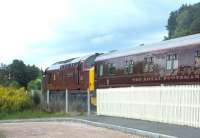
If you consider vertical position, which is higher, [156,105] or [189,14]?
[189,14]

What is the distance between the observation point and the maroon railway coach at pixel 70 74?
39.6m

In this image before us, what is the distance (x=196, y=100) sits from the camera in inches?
757

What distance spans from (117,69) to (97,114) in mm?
3803

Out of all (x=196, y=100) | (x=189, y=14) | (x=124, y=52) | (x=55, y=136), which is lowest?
(x=55, y=136)

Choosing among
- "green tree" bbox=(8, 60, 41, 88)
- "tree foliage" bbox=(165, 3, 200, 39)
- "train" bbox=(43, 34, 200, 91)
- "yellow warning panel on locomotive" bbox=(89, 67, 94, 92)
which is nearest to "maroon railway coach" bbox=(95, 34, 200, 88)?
"train" bbox=(43, 34, 200, 91)

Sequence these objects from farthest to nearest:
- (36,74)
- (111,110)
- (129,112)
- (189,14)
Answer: (36,74) → (189,14) → (111,110) → (129,112)

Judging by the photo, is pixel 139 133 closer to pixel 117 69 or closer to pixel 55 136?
pixel 55 136

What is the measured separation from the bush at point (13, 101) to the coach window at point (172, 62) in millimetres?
13269

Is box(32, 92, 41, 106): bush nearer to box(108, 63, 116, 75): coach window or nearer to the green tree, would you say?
box(108, 63, 116, 75): coach window

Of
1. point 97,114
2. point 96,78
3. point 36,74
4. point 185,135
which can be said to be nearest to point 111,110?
point 97,114

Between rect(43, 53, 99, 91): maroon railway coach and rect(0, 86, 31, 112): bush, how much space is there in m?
4.41

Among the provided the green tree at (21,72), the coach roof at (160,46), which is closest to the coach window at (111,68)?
the coach roof at (160,46)

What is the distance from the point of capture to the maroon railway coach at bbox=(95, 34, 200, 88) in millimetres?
24250

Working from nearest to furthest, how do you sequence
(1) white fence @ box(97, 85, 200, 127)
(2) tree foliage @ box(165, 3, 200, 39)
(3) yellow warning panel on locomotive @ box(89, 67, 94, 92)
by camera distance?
(1) white fence @ box(97, 85, 200, 127)
(3) yellow warning panel on locomotive @ box(89, 67, 94, 92)
(2) tree foliage @ box(165, 3, 200, 39)
